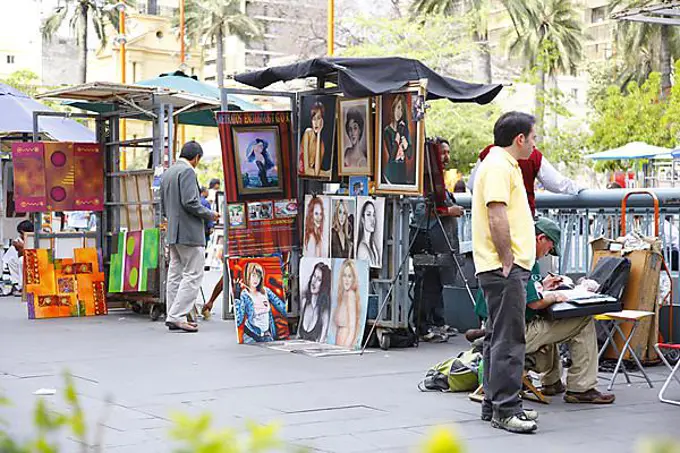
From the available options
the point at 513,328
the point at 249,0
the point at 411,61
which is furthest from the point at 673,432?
the point at 249,0

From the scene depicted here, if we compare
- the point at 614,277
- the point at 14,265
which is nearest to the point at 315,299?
the point at 614,277

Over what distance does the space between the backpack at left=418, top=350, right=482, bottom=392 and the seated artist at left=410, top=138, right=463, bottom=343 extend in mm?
2645

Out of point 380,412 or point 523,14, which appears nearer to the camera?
point 380,412

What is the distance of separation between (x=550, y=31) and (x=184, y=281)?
49.4m

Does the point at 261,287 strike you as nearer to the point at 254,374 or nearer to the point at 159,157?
the point at 254,374

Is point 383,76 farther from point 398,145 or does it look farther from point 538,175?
point 538,175

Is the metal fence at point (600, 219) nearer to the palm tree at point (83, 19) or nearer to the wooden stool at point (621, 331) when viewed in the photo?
the wooden stool at point (621, 331)

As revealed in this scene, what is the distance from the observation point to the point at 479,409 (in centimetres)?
742

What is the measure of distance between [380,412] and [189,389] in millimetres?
1635

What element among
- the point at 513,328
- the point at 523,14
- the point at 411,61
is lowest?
the point at 513,328

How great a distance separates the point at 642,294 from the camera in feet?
29.0

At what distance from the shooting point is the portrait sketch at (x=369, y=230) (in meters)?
10.6

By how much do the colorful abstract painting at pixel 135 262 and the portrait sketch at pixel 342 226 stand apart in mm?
2909

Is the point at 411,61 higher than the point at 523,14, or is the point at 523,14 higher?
the point at 523,14
